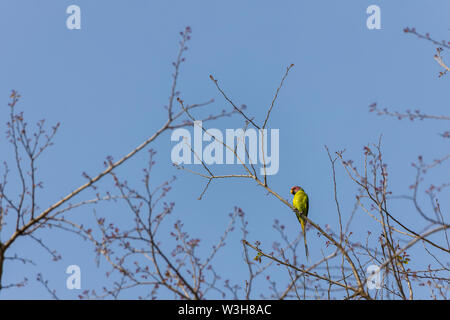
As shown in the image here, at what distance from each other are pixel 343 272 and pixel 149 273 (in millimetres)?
2008

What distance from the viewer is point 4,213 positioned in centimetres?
447

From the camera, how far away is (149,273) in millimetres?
4773

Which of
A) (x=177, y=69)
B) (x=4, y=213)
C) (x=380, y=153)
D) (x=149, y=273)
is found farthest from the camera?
(x=380, y=153)
